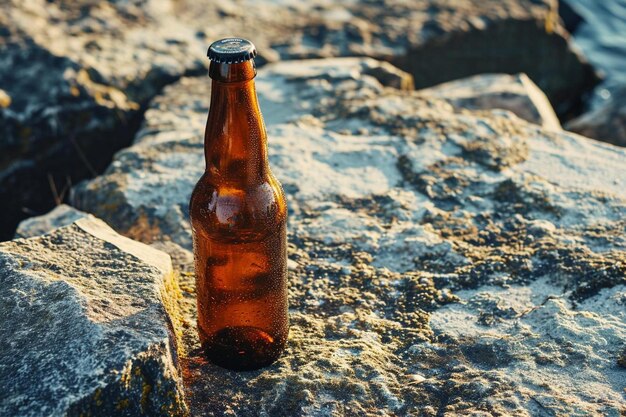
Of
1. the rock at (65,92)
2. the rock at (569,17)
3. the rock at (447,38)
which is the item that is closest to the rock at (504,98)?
the rock at (447,38)

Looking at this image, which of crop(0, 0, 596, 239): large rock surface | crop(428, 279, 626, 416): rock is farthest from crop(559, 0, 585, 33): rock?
crop(428, 279, 626, 416): rock

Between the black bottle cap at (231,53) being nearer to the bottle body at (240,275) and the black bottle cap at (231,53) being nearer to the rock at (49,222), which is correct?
the bottle body at (240,275)

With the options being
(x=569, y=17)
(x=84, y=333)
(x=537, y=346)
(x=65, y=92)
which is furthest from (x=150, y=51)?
(x=569, y=17)

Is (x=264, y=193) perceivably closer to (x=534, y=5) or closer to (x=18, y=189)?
(x=18, y=189)

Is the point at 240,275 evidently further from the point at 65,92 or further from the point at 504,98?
the point at 504,98

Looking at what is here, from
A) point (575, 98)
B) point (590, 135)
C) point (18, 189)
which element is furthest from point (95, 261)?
point (575, 98)

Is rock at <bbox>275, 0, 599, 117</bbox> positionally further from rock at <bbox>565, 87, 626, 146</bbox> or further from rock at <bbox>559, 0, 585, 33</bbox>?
rock at <bbox>559, 0, 585, 33</bbox>

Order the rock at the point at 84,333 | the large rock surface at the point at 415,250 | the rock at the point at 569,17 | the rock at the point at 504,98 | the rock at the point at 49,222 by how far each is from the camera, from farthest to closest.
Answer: the rock at the point at 569,17, the rock at the point at 504,98, the rock at the point at 49,222, the large rock surface at the point at 415,250, the rock at the point at 84,333
